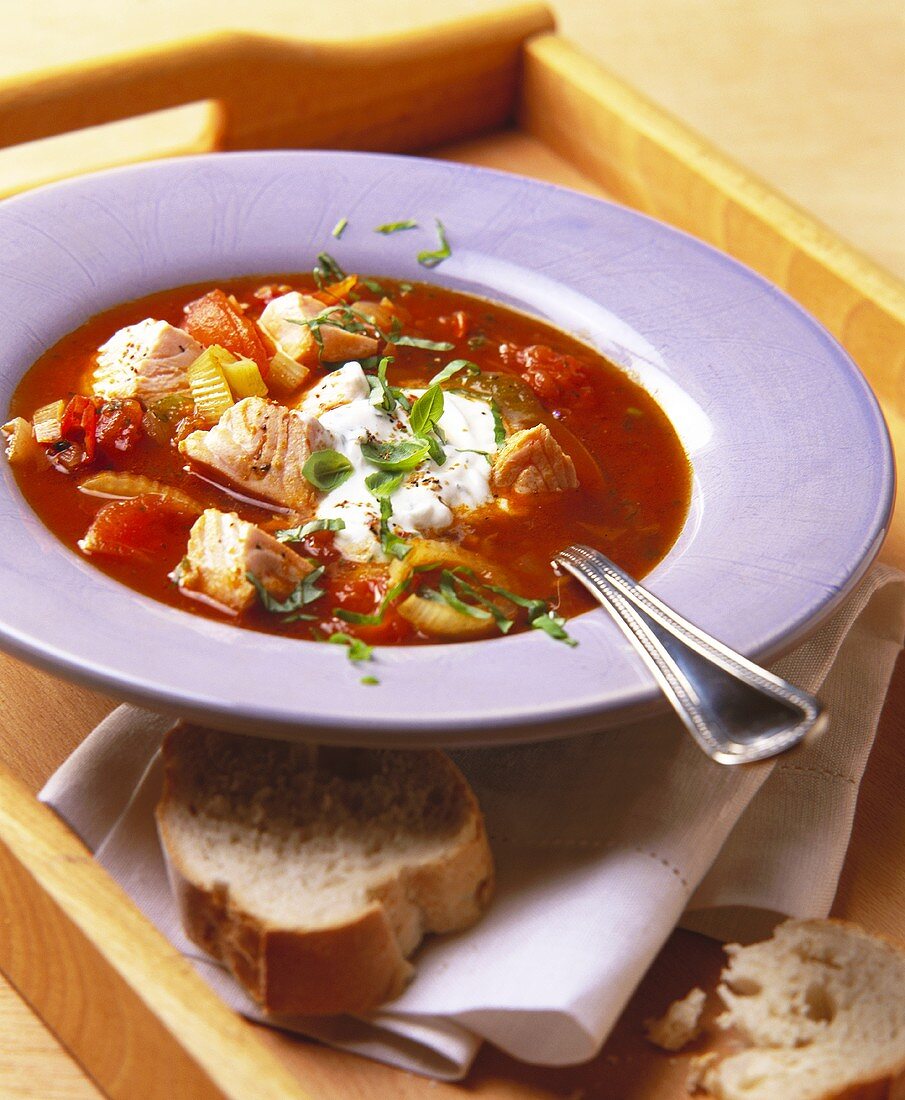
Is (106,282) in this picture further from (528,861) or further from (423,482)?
(528,861)

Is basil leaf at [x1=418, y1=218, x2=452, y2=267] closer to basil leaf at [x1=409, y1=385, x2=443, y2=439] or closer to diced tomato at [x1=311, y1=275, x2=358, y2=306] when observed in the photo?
diced tomato at [x1=311, y1=275, x2=358, y2=306]

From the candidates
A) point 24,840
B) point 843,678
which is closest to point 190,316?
point 24,840

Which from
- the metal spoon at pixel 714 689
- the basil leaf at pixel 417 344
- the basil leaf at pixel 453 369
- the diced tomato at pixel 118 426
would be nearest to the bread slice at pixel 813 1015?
the metal spoon at pixel 714 689

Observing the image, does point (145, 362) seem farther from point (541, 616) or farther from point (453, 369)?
point (541, 616)

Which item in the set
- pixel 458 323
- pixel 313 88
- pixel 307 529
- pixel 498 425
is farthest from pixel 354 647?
pixel 313 88

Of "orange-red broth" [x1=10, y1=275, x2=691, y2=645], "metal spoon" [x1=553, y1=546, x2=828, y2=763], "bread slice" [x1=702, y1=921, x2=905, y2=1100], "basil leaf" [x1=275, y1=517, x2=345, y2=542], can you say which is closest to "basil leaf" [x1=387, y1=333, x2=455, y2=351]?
"orange-red broth" [x1=10, y1=275, x2=691, y2=645]

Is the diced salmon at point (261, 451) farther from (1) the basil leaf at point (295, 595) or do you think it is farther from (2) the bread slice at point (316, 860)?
(2) the bread slice at point (316, 860)
